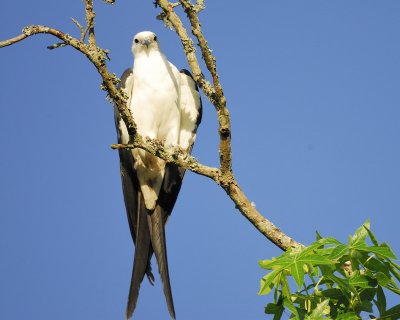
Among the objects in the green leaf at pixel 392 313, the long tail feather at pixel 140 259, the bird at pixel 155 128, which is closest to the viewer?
the green leaf at pixel 392 313

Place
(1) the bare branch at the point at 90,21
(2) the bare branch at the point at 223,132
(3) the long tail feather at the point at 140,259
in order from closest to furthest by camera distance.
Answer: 1. (2) the bare branch at the point at 223,132
2. (1) the bare branch at the point at 90,21
3. (3) the long tail feather at the point at 140,259

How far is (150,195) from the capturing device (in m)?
5.71

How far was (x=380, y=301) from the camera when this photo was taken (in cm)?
251

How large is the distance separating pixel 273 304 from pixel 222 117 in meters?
1.24

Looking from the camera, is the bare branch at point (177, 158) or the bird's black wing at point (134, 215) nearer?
the bare branch at point (177, 158)

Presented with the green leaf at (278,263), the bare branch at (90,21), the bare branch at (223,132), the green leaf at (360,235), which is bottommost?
the green leaf at (278,263)

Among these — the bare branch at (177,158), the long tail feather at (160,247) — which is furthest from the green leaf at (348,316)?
the long tail feather at (160,247)

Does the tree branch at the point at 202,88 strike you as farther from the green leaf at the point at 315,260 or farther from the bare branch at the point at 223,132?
the green leaf at the point at 315,260

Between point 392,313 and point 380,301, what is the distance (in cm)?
7

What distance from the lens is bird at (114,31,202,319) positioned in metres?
5.65

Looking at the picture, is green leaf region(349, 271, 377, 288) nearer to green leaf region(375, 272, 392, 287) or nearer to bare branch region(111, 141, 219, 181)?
green leaf region(375, 272, 392, 287)

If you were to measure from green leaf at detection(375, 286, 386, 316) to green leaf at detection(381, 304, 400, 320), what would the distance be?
2cm

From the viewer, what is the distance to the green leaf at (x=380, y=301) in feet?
8.20

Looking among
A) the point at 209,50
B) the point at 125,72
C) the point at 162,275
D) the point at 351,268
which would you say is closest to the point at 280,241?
the point at 351,268
